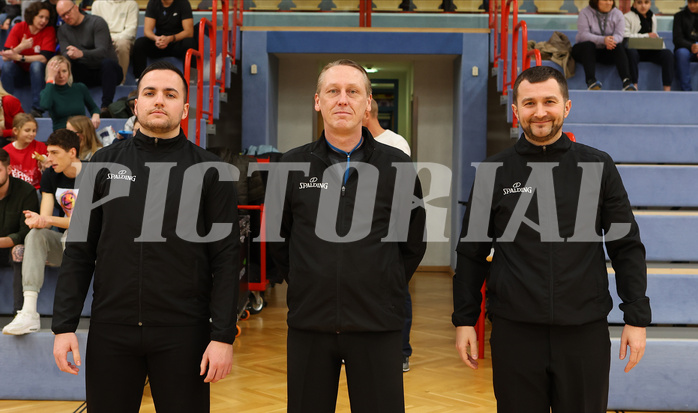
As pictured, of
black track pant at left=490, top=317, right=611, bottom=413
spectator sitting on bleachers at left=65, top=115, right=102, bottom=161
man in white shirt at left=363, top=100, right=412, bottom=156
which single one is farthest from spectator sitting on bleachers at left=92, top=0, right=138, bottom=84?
black track pant at left=490, top=317, right=611, bottom=413

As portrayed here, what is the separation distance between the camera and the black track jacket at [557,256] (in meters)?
2.13

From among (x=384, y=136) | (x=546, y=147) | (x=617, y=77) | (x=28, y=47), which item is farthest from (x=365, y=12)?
(x=546, y=147)

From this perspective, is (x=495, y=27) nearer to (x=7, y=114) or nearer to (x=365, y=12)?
(x=365, y=12)

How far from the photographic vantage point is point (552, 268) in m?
2.14

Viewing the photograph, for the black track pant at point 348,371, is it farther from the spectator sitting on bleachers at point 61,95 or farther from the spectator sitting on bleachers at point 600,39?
the spectator sitting on bleachers at point 600,39

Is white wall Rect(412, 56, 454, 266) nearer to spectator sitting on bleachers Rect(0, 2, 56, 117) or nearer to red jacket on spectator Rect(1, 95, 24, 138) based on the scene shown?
spectator sitting on bleachers Rect(0, 2, 56, 117)

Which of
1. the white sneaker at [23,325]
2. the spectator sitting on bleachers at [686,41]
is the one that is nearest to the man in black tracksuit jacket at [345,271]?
the white sneaker at [23,325]

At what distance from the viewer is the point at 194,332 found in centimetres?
217

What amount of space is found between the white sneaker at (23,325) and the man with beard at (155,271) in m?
1.72

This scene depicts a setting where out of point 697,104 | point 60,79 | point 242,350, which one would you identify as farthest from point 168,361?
point 697,104

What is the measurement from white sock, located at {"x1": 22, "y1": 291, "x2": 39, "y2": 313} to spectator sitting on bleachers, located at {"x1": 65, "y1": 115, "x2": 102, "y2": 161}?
1185mm

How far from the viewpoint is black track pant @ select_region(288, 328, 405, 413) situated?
6.78 ft

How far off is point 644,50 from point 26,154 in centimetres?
572

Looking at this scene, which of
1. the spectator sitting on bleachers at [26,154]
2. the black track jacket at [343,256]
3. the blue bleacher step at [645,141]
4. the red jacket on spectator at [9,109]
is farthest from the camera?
the red jacket on spectator at [9,109]
